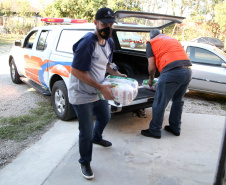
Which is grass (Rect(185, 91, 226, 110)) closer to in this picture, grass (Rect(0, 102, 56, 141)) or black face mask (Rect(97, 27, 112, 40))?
grass (Rect(0, 102, 56, 141))

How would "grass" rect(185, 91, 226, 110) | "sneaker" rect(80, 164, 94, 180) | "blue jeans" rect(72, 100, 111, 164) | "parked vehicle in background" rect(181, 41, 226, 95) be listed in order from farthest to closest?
1. "grass" rect(185, 91, 226, 110)
2. "parked vehicle in background" rect(181, 41, 226, 95)
3. "sneaker" rect(80, 164, 94, 180)
4. "blue jeans" rect(72, 100, 111, 164)

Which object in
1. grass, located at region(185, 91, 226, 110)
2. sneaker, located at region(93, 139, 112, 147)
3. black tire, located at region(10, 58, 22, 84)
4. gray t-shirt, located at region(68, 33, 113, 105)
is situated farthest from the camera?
black tire, located at region(10, 58, 22, 84)

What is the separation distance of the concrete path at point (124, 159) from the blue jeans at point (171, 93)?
0.24m

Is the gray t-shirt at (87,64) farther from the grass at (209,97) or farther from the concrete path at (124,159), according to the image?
the grass at (209,97)

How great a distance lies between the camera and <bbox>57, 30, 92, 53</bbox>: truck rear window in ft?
13.5

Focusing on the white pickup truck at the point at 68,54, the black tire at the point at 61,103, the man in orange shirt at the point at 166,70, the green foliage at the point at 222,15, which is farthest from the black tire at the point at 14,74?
the green foliage at the point at 222,15

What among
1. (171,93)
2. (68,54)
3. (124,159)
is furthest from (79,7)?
(124,159)

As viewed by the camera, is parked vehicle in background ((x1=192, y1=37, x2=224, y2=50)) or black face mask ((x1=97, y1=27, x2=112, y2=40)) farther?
parked vehicle in background ((x1=192, y1=37, x2=224, y2=50))

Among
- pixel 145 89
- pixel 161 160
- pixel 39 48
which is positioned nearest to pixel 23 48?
pixel 39 48

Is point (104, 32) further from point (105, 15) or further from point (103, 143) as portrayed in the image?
point (103, 143)

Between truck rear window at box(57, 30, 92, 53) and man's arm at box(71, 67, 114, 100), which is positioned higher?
truck rear window at box(57, 30, 92, 53)

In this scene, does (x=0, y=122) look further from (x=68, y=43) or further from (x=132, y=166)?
(x=132, y=166)

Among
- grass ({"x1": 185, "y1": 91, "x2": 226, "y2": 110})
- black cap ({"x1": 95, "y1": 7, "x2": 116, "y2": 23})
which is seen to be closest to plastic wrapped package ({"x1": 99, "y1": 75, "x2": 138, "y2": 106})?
black cap ({"x1": 95, "y1": 7, "x2": 116, "y2": 23})

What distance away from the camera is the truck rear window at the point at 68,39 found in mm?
4122
